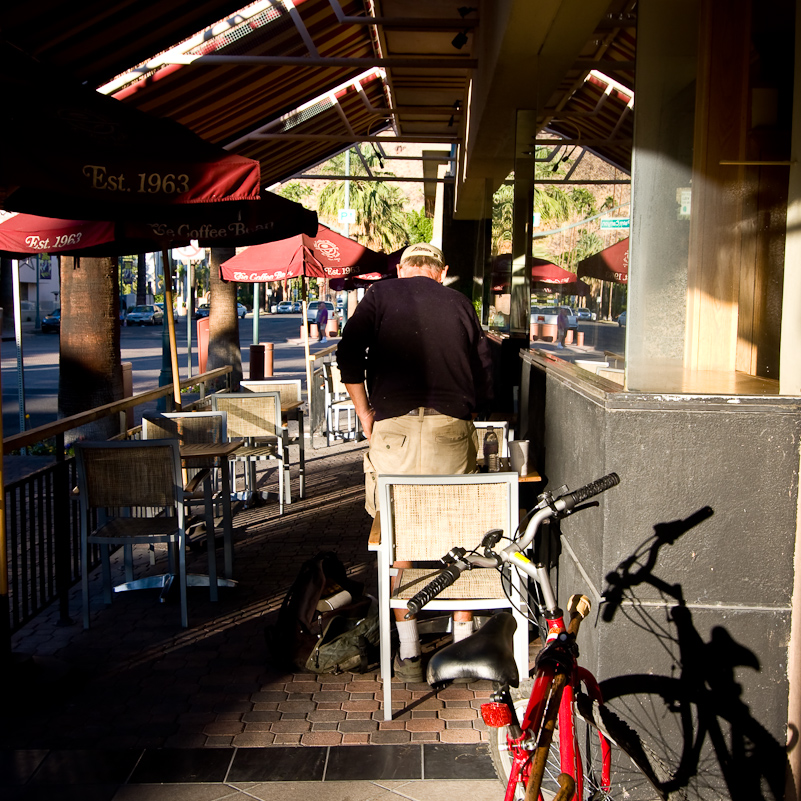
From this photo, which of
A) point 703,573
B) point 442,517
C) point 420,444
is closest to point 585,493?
point 703,573

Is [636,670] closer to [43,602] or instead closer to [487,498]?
[487,498]

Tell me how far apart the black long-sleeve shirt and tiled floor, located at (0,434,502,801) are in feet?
4.81

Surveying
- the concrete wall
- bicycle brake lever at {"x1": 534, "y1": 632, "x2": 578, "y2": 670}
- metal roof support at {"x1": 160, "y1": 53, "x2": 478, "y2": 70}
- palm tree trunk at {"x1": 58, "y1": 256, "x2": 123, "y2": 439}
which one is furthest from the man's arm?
palm tree trunk at {"x1": 58, "y1": 256, "x2": 123, "y2": 439}

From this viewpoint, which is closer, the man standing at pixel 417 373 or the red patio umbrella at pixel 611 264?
the red patio umbrella at pixel 611 264

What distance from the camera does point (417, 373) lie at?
4602mm

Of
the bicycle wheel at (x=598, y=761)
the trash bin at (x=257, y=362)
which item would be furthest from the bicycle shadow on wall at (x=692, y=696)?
the trash bin at (x=257, y=362)

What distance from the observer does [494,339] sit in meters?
8.67

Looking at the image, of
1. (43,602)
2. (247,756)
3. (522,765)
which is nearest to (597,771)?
(522,765)

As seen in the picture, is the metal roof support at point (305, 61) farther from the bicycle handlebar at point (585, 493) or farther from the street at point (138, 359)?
the bicycle handlebar at point (585, 493)

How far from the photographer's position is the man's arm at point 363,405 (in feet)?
15.8

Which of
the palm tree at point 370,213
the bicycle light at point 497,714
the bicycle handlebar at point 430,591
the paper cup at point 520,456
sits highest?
the palm tree at point 370,213

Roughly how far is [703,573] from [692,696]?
1.47 ft

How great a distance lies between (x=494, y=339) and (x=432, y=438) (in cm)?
421

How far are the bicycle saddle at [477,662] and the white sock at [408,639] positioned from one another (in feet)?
6.70
